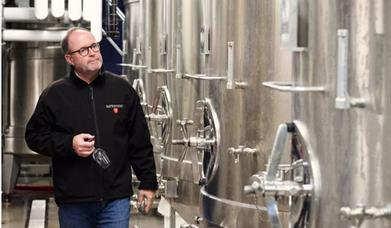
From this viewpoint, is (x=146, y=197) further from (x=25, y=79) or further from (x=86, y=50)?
(x=25, y=79)

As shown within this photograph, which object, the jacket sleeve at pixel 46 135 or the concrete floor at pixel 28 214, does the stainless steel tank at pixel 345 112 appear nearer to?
the jacket sleeve at pixel 46 135

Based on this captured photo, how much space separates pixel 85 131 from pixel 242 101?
0.64m

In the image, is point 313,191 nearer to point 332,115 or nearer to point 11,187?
point 332,115

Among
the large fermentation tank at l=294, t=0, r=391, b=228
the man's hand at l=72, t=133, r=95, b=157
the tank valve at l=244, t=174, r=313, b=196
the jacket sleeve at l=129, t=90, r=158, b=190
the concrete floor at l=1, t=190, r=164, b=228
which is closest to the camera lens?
the large fermentation tank at l=294, t=0, r=391, b=228

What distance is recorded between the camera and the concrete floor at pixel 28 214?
7309mm

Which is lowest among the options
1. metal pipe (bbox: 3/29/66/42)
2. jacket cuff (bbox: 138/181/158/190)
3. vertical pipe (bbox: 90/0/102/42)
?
jacket cuff (bbox: 138/181/158/190)

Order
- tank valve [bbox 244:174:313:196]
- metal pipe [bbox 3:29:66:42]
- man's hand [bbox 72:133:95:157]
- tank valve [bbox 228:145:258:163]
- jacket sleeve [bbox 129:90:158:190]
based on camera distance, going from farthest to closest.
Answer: metal pipe [bbox 3:29:66:42], jacket sleeve [bbox 129:90:158:190], man's hand [bbox 72:133:95:157], tank valve [bbox 228:145:258:163], tank valve [bbox 244:174:313:196]

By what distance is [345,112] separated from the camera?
195 centimetres

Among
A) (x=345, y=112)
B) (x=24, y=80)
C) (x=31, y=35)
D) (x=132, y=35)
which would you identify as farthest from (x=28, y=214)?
(x=345, y=112)

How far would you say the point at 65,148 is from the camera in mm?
3609

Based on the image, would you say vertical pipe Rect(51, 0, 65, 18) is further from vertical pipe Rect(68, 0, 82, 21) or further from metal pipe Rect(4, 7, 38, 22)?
metal pipe Rect(4, 7, 38, 22)

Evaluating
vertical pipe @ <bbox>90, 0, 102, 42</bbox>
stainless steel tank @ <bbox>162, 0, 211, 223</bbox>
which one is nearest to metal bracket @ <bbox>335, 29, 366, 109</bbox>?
stainless steel tank @ <bbox>162, 0, 211, 223</bbox>

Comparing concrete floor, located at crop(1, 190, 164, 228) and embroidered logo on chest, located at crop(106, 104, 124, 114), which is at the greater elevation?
embroidered logo on chest, located at crop(106, 104, 124, 114)

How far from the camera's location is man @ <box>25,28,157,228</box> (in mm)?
3645
